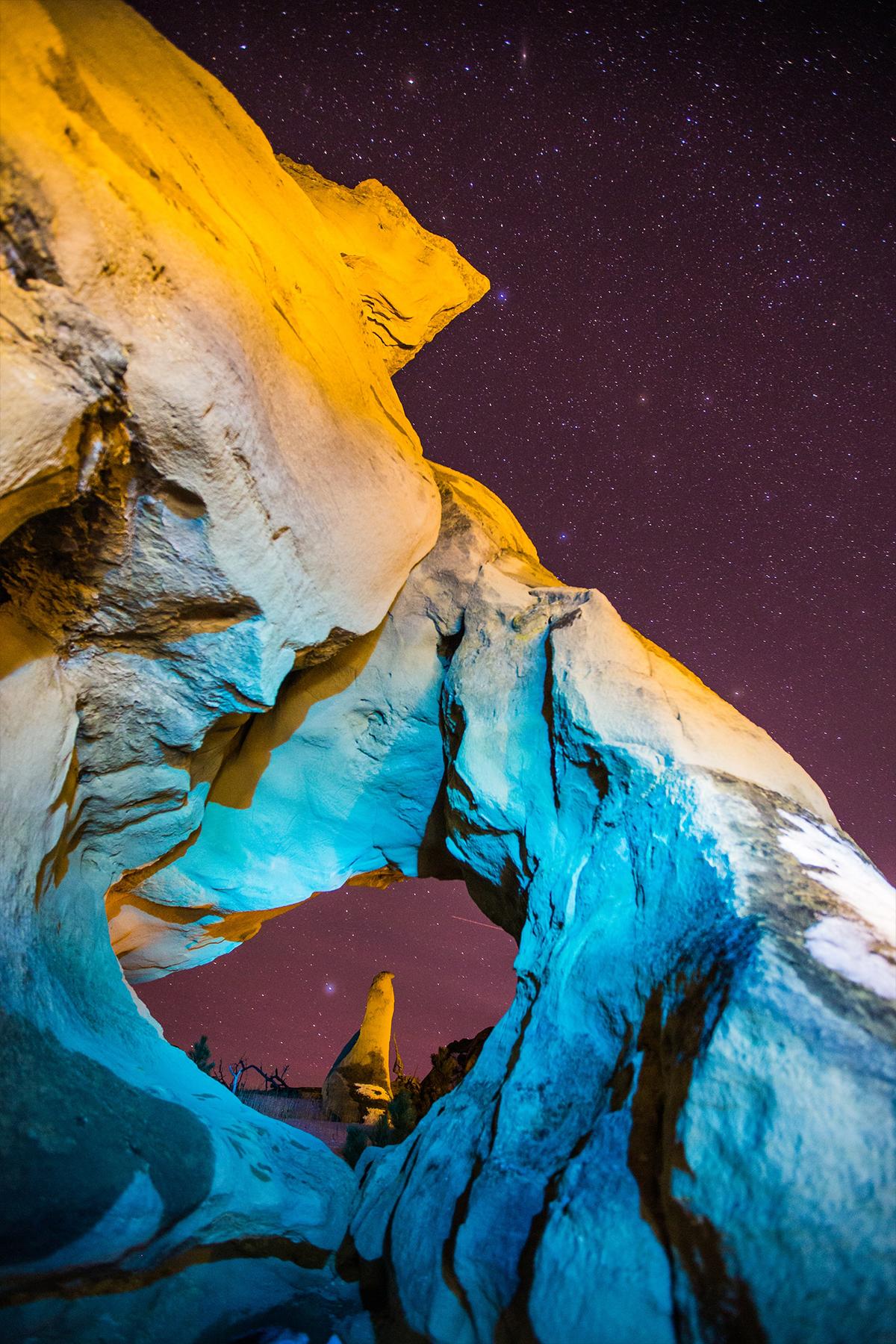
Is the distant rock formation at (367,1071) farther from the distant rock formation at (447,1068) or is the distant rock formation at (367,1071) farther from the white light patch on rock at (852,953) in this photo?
the white light patch on rock at (852,953)

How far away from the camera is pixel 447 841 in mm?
5262

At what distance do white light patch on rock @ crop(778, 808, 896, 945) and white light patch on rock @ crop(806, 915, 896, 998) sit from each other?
0.14m

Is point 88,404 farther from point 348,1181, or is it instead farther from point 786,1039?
point 348,1181

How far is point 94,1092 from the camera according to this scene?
3.24m

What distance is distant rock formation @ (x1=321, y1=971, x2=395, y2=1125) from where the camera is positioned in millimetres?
11906

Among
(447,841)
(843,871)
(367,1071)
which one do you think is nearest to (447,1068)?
(447,841)


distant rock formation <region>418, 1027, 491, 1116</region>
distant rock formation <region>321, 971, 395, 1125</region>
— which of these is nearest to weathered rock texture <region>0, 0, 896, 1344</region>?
distant rock formation <region>418, 1027, 491, 1116</region>

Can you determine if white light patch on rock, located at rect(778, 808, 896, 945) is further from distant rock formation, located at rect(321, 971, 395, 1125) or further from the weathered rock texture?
distant rock formation, located at rect(321, 971, 395, 1125)

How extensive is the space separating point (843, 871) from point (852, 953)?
0.73m

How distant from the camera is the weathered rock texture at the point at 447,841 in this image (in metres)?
2.01

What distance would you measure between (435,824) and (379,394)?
3.87 metres

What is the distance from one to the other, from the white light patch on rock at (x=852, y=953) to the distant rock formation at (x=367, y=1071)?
38.2 ft

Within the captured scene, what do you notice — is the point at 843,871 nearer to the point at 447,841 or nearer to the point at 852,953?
the point at 852,953

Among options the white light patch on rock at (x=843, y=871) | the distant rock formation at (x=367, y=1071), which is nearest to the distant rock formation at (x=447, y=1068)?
the distant rock formation at (x=367, y=1071)
